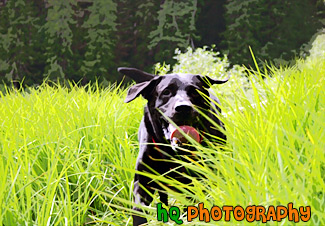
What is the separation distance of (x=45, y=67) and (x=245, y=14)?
18.3ft

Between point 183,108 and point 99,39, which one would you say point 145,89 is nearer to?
point 183,108

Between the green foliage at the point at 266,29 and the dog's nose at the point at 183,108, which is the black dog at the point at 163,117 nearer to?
the dog's nose at the point at 183,108

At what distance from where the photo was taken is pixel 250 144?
6.60ft

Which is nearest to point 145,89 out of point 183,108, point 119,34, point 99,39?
point 183,108

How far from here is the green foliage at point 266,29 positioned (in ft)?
35.3

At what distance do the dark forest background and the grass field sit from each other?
603 cm

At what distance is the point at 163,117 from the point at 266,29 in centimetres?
940

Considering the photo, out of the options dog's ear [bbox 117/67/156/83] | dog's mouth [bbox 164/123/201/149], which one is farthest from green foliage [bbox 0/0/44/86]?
dog's mouth [bbox 164/123/201/149]

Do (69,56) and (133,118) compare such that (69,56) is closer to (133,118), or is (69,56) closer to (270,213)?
(133,118)

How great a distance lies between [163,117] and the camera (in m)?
2.46

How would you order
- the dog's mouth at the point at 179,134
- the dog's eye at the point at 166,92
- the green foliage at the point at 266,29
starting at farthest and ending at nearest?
1. the green foliage at the point at 266,29
2. the dog's eye at the point at 166,92
3. the dog's mouth at the point at 179,134

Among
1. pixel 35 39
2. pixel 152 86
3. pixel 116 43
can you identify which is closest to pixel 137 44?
pixel 116 43

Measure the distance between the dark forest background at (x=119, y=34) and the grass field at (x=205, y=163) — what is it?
603 cm

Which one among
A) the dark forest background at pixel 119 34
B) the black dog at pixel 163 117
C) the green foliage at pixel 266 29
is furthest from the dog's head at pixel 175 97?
the green foliage at pixel 266 29
